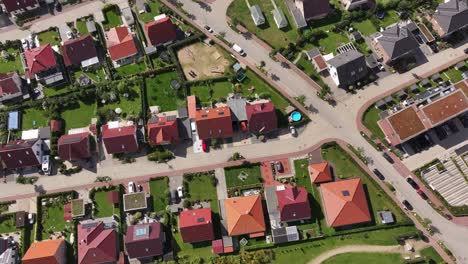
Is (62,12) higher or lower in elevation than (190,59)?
higher

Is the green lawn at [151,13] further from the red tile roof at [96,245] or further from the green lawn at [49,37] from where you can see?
the red tile roof at [96,245]

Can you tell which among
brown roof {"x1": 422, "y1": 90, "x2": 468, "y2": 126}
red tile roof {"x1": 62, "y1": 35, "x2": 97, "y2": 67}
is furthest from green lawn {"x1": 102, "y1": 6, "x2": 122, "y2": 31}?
brown roof {"x1": 422, "y1": 90, "x2": 468, "y2": 126}

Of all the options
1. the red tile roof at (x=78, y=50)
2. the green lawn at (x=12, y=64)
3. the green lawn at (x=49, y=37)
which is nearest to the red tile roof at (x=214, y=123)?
the red tile roof at (x=78, y=50)

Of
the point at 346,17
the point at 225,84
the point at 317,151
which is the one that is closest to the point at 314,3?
the point at 346,17

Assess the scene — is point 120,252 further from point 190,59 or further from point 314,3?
point 314,3

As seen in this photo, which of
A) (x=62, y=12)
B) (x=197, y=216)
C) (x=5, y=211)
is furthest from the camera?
(x=62, y=12)

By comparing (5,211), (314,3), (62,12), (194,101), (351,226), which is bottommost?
(351,226)

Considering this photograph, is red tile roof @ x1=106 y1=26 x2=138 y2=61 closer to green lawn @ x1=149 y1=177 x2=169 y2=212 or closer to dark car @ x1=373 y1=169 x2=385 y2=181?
green lawn @ x1=149 y1=177 x2=169 y2=212
